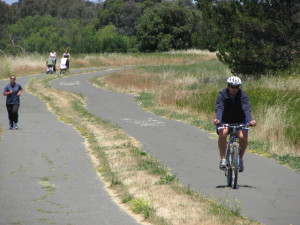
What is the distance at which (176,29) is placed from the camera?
292 feet

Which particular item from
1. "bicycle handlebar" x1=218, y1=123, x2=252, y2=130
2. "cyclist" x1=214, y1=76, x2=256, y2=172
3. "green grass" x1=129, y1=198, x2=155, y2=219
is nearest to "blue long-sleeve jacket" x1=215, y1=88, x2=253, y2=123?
"cyclist" x1=214, y1=76, x2=256, y2=172

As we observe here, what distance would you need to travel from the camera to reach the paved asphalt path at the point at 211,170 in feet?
27.3

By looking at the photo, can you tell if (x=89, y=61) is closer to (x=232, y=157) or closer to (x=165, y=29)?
(x=165, y=29)

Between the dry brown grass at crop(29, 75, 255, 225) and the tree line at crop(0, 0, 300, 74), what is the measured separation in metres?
16.1

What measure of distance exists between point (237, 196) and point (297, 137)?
5917 millimetres

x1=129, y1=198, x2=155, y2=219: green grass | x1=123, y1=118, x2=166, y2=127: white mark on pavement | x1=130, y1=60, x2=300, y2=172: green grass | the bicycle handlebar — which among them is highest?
the bicycle handlebar

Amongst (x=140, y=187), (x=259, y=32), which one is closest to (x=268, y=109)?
(x=140, y=187)

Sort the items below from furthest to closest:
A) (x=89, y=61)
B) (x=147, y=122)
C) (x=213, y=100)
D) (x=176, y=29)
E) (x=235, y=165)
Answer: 1. (x=176, y=29)
2. (x=89, y=61)
3. (x=213, y=100)
4. (x=147, y=122)
5. (x=235, y=165)

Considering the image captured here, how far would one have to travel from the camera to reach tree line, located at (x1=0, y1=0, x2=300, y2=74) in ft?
105

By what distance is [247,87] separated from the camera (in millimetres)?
23531

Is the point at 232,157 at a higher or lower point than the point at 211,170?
higher

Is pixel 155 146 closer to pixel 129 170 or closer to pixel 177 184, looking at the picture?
pixel 129 170

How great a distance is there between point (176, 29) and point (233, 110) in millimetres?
80185

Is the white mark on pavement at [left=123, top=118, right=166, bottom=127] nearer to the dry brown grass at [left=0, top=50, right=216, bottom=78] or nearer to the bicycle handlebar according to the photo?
the bicycle handlebar
